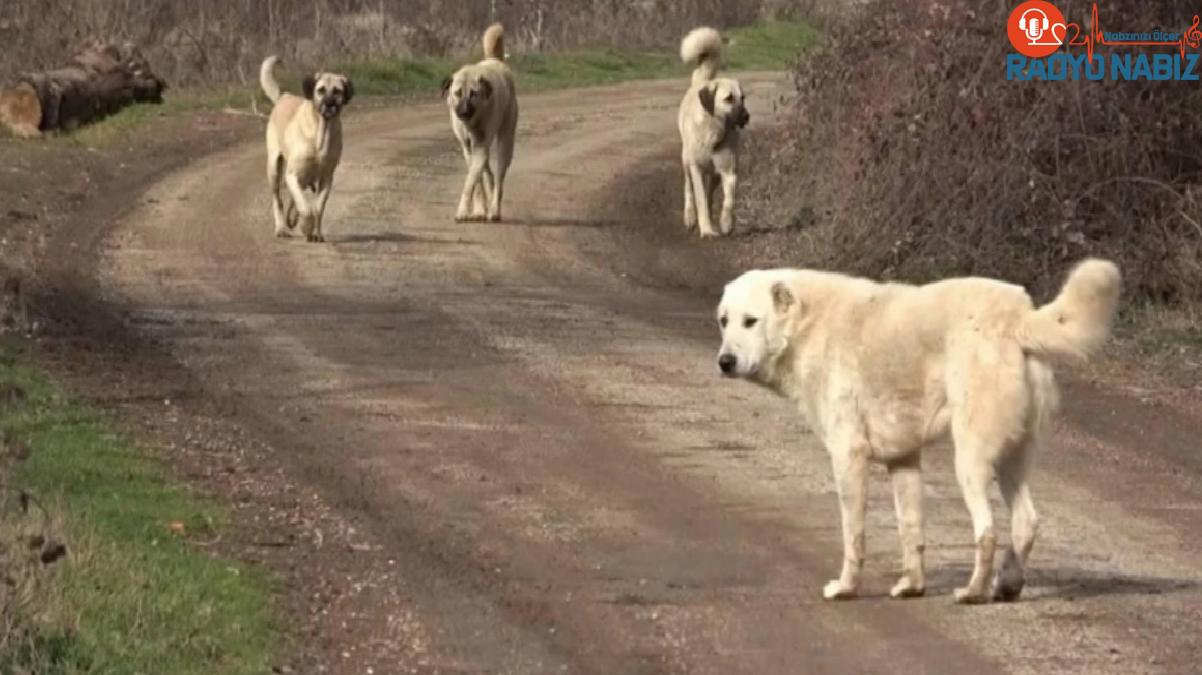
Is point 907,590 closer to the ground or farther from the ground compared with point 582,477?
farther from the ground

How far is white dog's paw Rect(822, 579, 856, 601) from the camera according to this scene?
881cm

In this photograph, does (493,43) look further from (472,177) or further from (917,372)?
(917,372)

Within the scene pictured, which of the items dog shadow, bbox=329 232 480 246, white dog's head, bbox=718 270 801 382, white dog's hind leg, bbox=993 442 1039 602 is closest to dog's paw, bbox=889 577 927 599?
white dog's hind leg, bbox=993 442 1039 602

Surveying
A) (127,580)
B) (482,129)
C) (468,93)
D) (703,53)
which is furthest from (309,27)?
(127,580)

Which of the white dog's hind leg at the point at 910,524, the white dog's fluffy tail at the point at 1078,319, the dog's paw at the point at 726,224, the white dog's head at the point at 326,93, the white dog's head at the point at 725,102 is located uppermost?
the white dog's fluffy tail at the point at 1078,319

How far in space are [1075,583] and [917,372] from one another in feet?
3.66

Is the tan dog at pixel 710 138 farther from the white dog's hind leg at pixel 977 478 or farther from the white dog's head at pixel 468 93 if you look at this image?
the white dog's hind leg at pixel 977 478

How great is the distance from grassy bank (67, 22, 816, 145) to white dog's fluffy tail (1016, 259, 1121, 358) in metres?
18.6

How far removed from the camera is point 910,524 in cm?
881

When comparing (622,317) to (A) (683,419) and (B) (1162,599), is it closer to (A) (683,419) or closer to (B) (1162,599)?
(A) (683,419)

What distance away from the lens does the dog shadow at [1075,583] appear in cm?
Answer: 894

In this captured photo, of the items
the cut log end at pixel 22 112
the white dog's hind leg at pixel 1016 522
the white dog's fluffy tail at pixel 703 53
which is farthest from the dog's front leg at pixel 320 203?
the white dog's hind leg at pixel 1016 522

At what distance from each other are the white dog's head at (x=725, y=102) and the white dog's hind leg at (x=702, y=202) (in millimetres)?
519

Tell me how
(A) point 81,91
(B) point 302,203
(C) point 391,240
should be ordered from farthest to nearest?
(A) point 81,91 → (C) point 391,240 → (B) point 302,203
